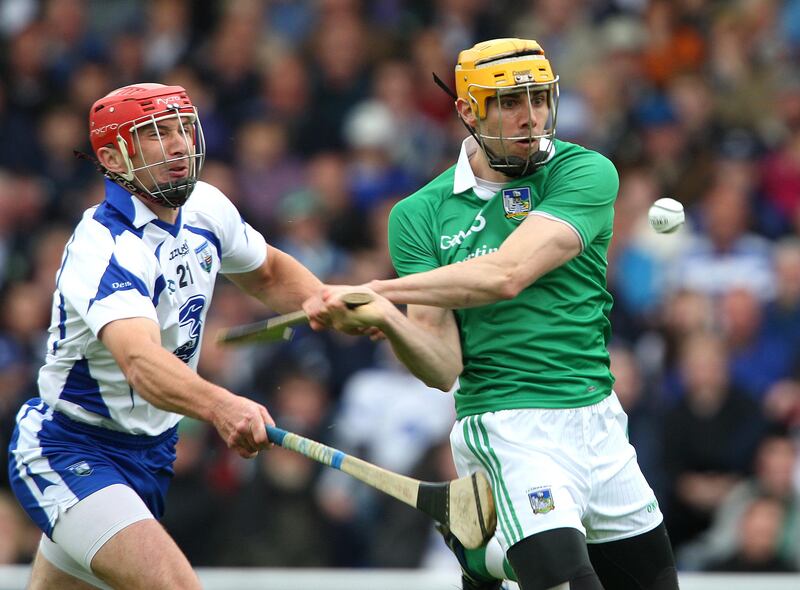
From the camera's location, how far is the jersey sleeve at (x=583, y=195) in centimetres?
435

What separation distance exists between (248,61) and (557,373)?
5.76m

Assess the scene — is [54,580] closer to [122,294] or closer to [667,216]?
[122,294]

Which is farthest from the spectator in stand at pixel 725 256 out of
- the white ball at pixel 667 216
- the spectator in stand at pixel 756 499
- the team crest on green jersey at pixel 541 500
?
the team crest on green jersey at pixel 541 500

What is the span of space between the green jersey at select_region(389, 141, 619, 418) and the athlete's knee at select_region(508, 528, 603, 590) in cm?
41

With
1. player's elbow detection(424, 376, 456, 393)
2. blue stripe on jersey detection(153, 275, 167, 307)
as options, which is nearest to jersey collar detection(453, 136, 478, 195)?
player's elbow detection(424, 376, 456, 393)

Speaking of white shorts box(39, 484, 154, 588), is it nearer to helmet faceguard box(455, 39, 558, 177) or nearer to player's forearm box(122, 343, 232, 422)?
player's forearm box(122, 343, 232, 422)

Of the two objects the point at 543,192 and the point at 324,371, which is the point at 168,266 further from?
the point at 324,371

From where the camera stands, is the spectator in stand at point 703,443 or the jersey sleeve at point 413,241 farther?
the spectator in stand at point 703,443

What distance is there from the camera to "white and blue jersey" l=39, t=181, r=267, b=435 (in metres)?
4.34

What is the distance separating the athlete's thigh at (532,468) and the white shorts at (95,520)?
105cm

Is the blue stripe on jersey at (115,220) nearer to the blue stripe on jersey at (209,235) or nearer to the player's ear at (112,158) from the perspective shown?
the player's ear at (112,158)

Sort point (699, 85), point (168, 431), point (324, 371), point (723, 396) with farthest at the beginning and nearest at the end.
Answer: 1. point (699, 85)
2. point (324, 371)
3. point (723, 396)
4. point (168, 431)

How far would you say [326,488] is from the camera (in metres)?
7.32

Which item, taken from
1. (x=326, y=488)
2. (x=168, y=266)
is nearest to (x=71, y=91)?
(x=326, y=488)
